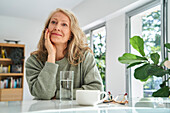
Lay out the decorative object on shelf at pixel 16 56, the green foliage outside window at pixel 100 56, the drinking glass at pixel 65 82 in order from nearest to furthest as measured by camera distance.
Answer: the drinking glass at pixel 65 82 → the green foliage outside window at pixel 100 56 → the decorative object on shelf at pixel 16 56

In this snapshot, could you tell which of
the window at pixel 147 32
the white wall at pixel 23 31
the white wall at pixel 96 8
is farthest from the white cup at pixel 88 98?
the white wall at pixel 23 31

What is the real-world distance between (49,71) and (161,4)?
6.41 ft

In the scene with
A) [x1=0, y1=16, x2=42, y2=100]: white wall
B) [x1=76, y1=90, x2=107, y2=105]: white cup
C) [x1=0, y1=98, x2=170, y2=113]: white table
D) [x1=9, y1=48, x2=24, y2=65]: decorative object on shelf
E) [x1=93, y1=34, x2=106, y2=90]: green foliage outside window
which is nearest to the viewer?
[x1=0, y1=98, x2=170, y2=113]: white table

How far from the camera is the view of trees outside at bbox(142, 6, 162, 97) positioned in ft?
8.59

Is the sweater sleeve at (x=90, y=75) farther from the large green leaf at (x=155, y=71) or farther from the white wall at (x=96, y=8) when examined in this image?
the white wall at (x=96, y=8)

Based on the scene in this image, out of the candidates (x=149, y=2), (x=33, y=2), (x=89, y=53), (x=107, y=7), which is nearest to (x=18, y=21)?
(x=33, y=2)

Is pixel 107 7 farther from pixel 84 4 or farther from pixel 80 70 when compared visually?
pixel 80 70

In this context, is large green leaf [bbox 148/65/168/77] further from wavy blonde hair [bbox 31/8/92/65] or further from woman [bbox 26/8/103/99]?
wavy blonde hair [bbox 31/8/92/65]

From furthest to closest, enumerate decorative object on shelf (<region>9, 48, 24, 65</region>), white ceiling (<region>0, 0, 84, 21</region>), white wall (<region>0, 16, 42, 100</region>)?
1. white wall (<region>0, 16, 42, 100</region>)
2. decorative object on shelf (<region>9, 48, 24, 65</region>)
3. white ceiling (<region>0, 0, 84, 21</region>)

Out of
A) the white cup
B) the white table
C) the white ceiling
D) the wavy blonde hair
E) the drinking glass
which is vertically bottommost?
the white table

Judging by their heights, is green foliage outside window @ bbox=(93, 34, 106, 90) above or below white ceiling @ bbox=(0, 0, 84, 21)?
below

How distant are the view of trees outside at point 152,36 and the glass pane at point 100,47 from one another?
119 centimetres

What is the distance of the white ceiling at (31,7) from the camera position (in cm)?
448

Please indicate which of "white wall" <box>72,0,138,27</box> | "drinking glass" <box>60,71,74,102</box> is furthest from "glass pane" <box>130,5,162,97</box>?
"drinking glass" <box>60,71,74,102</box>
